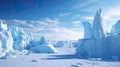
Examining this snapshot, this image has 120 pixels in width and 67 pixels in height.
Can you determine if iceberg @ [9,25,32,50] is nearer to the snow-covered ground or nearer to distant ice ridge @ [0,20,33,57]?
distant ice ridge @ [0,20,33,57]

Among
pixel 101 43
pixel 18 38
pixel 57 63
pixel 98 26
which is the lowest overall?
pixel 57 63

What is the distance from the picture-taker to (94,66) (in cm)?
1617

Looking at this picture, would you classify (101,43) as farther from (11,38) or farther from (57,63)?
(11,38)

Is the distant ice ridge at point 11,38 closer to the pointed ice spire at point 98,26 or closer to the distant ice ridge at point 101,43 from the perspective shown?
the distant ice ridge at point 101,43

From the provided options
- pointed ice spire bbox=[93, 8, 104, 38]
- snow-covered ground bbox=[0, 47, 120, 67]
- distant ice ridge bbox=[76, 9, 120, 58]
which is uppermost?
pointed ice spire bbox=[93, 8, 104, 38]

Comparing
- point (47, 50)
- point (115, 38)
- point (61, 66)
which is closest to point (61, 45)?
point (47, 50)

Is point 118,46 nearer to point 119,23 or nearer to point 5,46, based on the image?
point 119,23

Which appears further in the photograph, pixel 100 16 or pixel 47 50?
pixel 47 50

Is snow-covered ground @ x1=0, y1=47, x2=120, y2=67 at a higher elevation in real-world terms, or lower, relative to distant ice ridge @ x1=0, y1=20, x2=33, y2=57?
lower

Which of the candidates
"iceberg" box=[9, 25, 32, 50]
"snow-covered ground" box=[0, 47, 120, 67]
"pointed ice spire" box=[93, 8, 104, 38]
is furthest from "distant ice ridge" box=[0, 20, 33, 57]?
"pointed ice spire" box=[93, 8, 104, 38]

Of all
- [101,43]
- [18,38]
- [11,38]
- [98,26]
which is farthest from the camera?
[18,38]

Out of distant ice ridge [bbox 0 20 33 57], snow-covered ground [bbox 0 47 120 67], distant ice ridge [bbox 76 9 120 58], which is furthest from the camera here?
distant ice ridge [bbox 0 20 33 57]

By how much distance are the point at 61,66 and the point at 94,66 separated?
3613 millimetres

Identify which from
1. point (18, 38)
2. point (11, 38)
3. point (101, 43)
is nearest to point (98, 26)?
point (101, 43)
